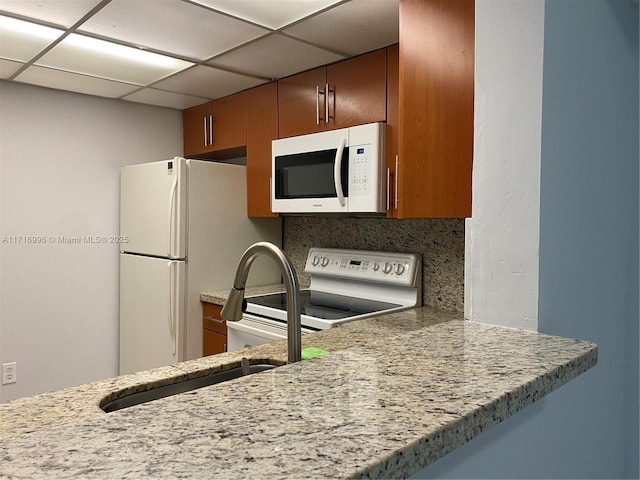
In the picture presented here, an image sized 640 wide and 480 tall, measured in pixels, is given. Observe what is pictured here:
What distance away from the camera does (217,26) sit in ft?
6.74

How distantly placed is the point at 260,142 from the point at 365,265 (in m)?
0.99

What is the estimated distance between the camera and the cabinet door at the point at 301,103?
2639 mm

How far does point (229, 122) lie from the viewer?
128 inches

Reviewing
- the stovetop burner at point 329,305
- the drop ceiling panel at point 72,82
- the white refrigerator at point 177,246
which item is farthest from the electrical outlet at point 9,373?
the drop ceiling panel at point 72,82

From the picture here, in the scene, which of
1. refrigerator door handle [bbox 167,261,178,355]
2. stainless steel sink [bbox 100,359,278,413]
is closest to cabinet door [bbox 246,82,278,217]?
refrigerator door handle [bbox 167,261,178,355]

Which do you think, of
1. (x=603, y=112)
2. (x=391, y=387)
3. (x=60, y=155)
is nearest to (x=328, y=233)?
(x=60, y=155)

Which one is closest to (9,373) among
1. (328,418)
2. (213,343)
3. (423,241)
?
(213,343)

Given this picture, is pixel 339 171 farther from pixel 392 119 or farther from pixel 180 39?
pixel 180 39

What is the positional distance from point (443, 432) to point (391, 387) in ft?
0.43

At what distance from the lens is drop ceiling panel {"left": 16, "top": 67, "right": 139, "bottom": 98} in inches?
110

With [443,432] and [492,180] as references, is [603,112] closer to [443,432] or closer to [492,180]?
[492,180]

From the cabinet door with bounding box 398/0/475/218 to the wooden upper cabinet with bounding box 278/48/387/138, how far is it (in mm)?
526

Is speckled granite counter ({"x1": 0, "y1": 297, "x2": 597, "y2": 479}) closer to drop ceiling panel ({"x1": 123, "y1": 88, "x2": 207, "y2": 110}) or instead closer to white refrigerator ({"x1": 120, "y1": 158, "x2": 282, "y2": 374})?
white refrigerator ({"x1": 120, "y1": 158, "x2": 282, "y2": 374})

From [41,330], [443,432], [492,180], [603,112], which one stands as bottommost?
[41,330]
